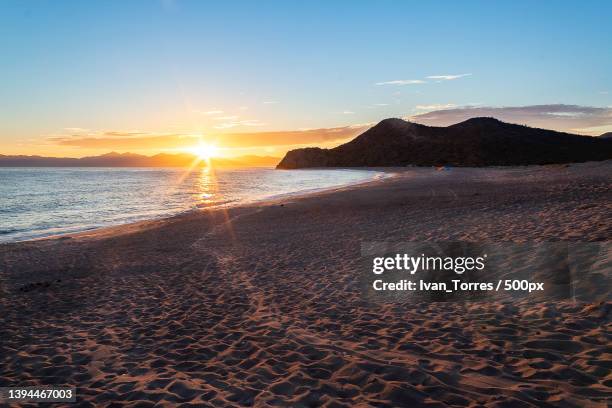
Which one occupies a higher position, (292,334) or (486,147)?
(486,147)

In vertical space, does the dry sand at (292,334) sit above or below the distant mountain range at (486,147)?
below

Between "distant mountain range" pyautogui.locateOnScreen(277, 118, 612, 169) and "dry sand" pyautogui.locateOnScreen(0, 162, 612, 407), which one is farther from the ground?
"distant mountain range" pyautogui.locateOnScreen(277, 118, 612, 169)

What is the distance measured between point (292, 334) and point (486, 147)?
170 m

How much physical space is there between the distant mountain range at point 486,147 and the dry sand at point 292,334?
13931cm

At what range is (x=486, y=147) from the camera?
158 meters

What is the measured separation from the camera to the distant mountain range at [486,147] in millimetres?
143000

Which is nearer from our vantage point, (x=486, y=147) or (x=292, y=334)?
(x=292, y=334)

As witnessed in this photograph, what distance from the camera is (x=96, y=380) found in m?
6.63

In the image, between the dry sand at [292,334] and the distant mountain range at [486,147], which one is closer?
the dry sand at [292,334]

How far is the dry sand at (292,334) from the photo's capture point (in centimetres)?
575

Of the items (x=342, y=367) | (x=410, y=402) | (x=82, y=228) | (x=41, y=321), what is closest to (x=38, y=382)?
(x=41, y=321)

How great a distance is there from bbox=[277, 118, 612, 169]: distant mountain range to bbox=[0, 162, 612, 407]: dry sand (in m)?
139

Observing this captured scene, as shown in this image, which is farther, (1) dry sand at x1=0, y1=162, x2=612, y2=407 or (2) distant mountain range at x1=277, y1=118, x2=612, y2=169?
(2) distant mountain range at x1=277, y1=118, x2=612, y2=169

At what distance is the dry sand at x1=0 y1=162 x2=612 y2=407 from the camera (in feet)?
A: 18.9
